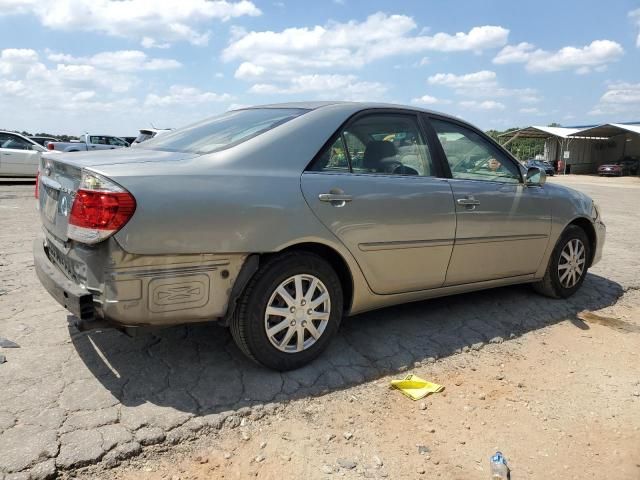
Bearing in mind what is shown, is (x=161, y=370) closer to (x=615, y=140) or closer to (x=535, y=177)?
(x=535, y=177)

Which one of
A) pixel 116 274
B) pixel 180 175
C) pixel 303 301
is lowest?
pixel 303 301

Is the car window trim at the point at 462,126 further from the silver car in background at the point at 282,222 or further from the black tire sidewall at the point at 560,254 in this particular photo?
the black tire sidewall at the point at 560,254

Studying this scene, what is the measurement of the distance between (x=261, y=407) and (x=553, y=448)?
151 centimetres

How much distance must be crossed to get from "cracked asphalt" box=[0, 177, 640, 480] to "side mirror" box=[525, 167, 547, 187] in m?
1.10

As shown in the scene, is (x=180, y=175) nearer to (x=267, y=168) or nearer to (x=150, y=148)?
(x=267, y=168)

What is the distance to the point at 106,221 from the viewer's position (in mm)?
2582

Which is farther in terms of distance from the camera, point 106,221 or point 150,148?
point 150,148

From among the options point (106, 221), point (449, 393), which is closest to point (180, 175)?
point (106, 221)

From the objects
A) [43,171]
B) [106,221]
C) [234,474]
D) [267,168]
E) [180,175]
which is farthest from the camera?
[43,171]

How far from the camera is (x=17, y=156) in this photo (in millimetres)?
15883

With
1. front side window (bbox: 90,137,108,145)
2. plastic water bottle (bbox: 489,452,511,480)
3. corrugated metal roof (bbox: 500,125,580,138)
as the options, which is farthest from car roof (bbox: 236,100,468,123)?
corrugated metal roof (bbox: 500,125,580,138)

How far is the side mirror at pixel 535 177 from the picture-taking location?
4482mm

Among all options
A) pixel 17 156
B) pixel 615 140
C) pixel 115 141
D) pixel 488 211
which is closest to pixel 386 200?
pixel 488 211

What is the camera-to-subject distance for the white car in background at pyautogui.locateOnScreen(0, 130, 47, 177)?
619 inches
